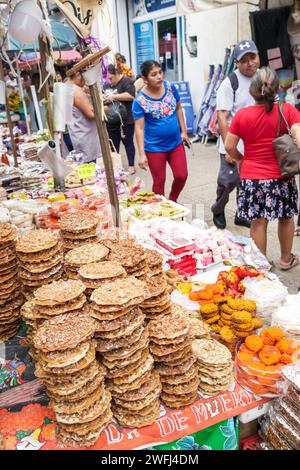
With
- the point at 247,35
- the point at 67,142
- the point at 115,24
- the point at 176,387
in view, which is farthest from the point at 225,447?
the point at 115,24

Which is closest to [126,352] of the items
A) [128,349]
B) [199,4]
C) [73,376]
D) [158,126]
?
[128,349]

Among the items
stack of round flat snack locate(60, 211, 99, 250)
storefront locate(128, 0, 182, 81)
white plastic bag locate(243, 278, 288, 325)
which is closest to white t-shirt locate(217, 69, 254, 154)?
white plastic bag locate(243, 278, 288, 325)

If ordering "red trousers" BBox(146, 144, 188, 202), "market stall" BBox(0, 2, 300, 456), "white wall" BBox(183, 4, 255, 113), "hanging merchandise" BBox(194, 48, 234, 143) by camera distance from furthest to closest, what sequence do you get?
"hanging merchandise" BBox(194, 48, 234, 143) → "white wall" BBox(183, 4, 255, 113) → "red trousers" BBox(146, 144, 188, 202) → "market stall" BBox(0, 2, 300, 456)

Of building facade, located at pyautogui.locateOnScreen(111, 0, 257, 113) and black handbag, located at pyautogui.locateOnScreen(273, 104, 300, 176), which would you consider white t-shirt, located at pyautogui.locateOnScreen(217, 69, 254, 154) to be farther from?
building facade, located at pyautogui.locateOnScreen(111, 0, 257, 113)

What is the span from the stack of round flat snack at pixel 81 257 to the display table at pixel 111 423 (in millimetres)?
559

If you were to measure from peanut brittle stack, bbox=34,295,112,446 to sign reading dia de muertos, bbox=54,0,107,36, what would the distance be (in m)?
1.75

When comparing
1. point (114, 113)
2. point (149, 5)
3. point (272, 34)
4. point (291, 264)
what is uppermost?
point (149, 5)

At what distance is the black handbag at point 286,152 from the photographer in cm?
340

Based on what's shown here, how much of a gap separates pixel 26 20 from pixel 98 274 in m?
2.03

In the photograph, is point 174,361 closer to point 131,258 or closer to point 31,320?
point 131,258

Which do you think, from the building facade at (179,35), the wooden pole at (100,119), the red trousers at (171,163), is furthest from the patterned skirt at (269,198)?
the building facade at (179,35)

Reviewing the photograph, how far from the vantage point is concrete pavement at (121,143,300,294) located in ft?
14.0

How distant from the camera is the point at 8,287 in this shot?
7.15ft
